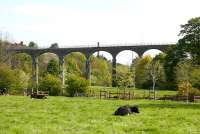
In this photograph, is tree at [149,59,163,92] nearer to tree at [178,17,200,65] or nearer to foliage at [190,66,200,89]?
foliage at [190,66,200,89]

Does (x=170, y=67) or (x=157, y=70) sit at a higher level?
(x=170, y=67)

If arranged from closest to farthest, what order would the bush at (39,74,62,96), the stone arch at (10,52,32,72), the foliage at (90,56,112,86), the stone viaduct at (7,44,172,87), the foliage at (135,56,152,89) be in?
1. the bush at (39,74,62,96)
2. the foliage at (135,56,152,89)
3. the stone viaduct at (7,44,172,87)
4. the stone arch at (10,52,32,72)
5. the foliage at (90,56,112,86)

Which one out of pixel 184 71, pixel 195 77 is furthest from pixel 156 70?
pixel 195 77

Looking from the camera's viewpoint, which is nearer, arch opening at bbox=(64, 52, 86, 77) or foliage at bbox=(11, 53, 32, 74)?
foliage at bbox=(11, 53, 32, 74)

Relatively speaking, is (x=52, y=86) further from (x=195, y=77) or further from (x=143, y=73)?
(x=143, y=73)

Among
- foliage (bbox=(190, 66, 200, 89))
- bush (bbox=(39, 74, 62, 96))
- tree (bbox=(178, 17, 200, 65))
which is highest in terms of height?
tree (bbox=(178, 17, 200, 65))

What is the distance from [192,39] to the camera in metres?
38.0

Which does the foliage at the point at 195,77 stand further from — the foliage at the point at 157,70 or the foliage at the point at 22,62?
the foliage at the point at 22,62

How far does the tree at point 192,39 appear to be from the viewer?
37.5 m

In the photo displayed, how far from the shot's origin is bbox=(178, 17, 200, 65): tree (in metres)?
37.5

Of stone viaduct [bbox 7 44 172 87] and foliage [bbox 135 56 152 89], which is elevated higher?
stone viaduct [bbox 7 44 172 87]

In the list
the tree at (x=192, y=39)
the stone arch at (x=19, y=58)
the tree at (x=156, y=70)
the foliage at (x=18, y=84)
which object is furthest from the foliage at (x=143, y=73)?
the tree at (x=192, y=39)

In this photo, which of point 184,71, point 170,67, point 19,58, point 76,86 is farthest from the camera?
point 19,58

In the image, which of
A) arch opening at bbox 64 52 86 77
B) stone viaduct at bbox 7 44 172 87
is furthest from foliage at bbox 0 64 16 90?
stone viaduct at bbox 7 44 172 87
